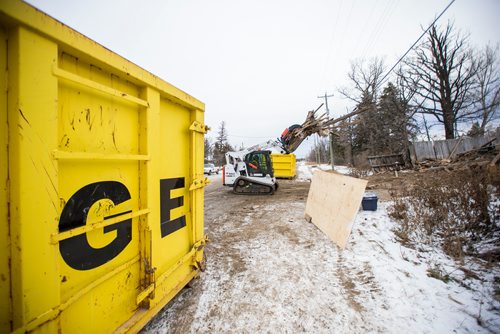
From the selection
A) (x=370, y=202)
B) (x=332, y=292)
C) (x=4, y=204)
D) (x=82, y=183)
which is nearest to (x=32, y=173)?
(x=4, y=204)

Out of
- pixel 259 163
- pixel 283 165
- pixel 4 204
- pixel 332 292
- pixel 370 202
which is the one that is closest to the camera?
pixel 4 204

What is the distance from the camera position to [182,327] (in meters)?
2.22

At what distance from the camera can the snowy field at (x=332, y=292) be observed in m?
2.23

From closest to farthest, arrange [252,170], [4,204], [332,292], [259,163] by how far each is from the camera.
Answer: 1. [4,204]
2. [332,292]
3. [259,163]
4. [252,170]

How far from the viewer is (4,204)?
3.58ft

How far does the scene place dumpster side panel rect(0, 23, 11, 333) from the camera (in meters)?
1.08

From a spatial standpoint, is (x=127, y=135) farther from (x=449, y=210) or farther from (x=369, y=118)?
(x=369, y=118)

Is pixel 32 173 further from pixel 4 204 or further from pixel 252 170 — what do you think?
pixel 252 170

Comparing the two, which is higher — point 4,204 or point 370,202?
point 4,204

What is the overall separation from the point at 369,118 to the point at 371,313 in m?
24.3

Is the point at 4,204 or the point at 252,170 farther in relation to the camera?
the point at 252,170

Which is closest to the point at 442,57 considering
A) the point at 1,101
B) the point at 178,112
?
the point at 178,112

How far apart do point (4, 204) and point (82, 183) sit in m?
0.43

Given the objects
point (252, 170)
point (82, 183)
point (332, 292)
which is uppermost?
point (82, 183)
